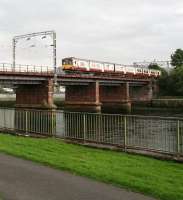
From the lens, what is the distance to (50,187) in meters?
9.66

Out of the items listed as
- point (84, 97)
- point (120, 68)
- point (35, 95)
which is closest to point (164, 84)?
point (120, 68)

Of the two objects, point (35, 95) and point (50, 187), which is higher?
point (35, 95)

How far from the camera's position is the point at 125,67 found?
347 ft

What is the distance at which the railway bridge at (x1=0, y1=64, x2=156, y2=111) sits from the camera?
75312mm

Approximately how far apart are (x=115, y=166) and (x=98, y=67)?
271ft

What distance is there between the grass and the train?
67.8 m

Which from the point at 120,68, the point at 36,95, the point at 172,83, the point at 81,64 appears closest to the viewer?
the point at 36,95

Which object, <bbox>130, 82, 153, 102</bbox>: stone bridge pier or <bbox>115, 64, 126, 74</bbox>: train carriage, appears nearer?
<bbox>115, 64, 126, 74</bbox>: train carriage

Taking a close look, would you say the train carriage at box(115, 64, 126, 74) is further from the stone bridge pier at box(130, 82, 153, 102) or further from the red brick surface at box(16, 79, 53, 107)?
the red brick surface at box(16, 79, 53, 107)

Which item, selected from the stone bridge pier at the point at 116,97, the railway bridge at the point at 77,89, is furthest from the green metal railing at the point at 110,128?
the stone bridge pier at the point at 116,97

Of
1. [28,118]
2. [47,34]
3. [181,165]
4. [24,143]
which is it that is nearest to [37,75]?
[47,34]

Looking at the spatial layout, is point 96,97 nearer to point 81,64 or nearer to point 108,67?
point 81,64

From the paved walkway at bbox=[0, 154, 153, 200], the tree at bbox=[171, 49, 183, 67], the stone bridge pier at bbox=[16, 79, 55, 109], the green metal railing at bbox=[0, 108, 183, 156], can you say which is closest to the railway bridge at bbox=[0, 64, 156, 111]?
the stone bridge pier at bbox=[16, 79, 55, 109]

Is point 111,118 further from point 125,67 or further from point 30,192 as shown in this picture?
point 125,67
